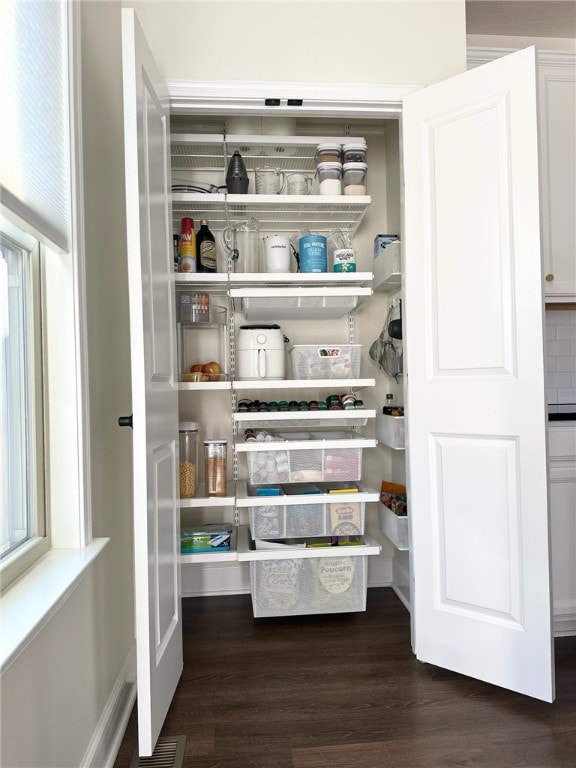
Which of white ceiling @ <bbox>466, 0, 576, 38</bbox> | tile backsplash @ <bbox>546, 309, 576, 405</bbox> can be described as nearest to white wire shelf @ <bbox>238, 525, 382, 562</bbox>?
tile backsplash @ <bbox>546, 309, 576, 405</bbox>

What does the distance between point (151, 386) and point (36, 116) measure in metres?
0.71

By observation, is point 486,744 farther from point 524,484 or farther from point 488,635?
point 524,484

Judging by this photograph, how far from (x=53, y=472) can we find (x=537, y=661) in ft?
5.06

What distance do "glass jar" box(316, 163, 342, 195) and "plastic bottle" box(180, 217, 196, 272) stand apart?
0.56 meters

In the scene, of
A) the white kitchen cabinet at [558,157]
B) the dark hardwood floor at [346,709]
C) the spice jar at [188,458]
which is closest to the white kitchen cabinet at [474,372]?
the dark hardwood floor at [346,709]

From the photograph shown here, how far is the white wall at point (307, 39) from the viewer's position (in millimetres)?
1954

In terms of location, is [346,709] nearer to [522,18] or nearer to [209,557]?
[209,557]

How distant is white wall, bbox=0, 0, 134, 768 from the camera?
3.46 ft

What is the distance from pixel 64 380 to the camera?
1.35m

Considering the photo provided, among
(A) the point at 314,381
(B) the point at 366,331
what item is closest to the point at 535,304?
(A) the point at 314,381

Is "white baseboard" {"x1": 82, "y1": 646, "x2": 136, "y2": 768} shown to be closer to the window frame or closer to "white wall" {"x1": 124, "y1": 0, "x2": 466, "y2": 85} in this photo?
the window frame

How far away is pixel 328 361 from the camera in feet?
7.48

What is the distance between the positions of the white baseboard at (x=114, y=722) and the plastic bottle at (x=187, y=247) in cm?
144

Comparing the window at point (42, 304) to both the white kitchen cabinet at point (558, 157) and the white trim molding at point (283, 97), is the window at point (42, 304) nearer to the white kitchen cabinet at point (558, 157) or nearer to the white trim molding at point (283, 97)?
the white trim molding at point (283, 97)
